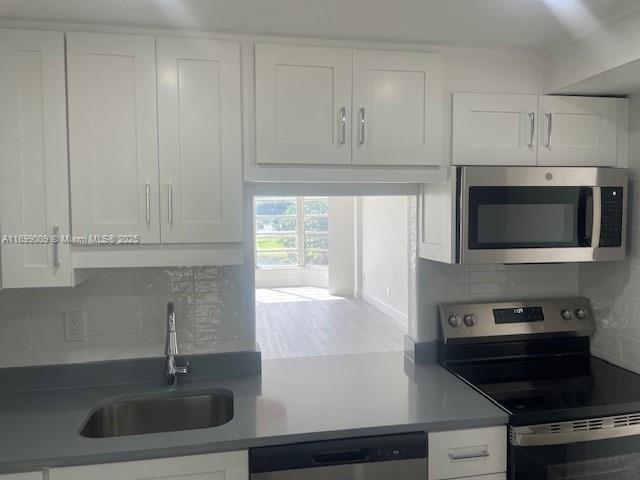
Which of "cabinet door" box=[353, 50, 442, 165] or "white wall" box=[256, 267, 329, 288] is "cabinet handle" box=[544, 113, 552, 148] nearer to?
"cabinet door" box=[353, 50, 442, 165]

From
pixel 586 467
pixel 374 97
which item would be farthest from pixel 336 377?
pixel 374 97

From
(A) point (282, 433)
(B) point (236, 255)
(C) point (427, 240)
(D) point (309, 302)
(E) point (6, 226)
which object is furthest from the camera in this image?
(D) point (309, 302)

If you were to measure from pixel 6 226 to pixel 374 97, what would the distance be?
4.51ft

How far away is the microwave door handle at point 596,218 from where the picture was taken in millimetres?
1977

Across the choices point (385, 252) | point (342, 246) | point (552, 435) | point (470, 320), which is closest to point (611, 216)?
point (470, 320)

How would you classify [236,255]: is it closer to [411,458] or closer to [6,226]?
[6,226]

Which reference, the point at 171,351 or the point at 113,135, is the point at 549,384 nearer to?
the point at 171,351

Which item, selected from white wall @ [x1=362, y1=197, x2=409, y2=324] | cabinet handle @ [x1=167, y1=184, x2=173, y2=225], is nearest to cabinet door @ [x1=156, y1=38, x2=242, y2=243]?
cabinet handle @ [x1=167, y1=184, x2=173, y2=225]

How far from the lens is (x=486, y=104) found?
2.01 metres

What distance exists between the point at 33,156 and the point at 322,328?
5.78 ft

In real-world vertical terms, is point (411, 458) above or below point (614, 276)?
below

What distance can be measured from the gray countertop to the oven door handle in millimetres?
72

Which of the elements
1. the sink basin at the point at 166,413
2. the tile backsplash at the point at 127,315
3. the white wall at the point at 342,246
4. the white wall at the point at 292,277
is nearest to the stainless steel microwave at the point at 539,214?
the tile backsplash at the point at 127,315

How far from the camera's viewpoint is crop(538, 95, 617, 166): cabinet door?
80.3 inches
